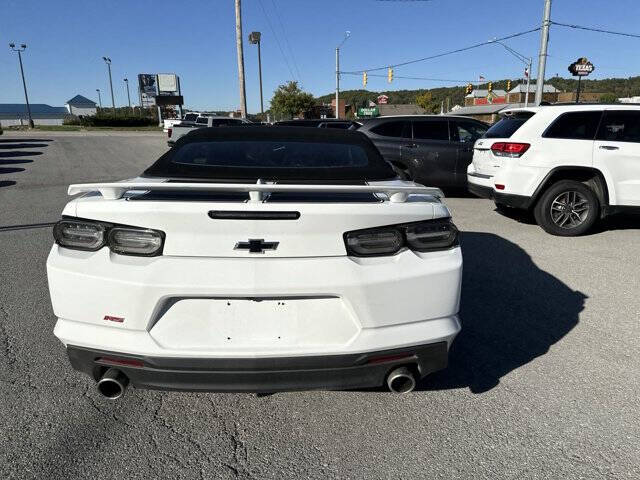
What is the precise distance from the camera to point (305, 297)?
1855 mm

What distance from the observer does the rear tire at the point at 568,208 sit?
5945mm

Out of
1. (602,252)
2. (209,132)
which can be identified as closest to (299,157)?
(209,132)

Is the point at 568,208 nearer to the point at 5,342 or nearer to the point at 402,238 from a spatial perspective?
the point at 402,238

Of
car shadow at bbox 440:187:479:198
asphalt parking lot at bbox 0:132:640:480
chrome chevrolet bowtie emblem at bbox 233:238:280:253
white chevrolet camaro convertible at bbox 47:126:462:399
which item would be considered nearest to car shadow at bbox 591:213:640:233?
car shadow at bbox 440:187:479:198

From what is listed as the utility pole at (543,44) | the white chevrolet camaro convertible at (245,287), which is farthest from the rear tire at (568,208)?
the utility pole at (543,44)

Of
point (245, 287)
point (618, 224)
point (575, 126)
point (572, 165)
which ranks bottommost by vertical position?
point (618, 224)

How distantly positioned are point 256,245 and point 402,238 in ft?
2.19

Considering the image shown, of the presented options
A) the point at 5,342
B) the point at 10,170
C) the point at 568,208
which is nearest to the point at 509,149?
the point at 568,208

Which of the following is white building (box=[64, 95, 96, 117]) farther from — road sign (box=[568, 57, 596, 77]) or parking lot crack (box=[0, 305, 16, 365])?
parking lot crack (box=[0, 305, 16, 365])

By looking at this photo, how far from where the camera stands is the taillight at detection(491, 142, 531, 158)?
6027 millimetres

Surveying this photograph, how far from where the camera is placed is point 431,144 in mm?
9055

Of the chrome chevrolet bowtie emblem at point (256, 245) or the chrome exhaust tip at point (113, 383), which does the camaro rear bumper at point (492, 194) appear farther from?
the chrome exhaust tip at point (113, 383)

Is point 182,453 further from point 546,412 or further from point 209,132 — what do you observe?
point 209,132

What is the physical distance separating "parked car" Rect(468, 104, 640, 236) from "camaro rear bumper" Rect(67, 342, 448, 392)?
193 inches
